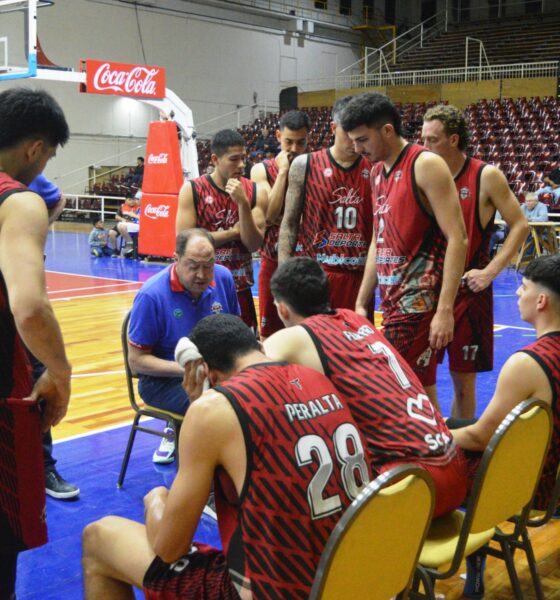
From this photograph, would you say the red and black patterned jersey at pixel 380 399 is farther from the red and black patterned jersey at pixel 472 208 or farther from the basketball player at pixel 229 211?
the basketball player at pixel 229 211

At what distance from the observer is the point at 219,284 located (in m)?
4.25

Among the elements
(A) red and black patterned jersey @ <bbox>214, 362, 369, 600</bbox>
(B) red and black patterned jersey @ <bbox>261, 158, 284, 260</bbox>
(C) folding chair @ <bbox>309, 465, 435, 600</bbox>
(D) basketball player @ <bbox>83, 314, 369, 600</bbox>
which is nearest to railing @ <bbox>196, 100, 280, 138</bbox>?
(B) red and black patterned jersey @ <bbox>261, 158, 284, 260</bbox>

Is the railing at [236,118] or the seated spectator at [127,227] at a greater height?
the railing at [236,118]

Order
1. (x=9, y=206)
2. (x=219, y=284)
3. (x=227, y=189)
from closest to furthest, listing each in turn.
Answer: (x=9, y=206)
(x=219, y=284)
(x=227, y=189)

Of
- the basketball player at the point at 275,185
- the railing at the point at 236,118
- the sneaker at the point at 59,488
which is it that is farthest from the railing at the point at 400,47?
the sneaker at the point at 59,488

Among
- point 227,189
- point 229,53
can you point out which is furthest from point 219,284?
point 229,53

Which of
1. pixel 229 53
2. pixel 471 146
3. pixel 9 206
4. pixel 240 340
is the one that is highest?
pixel 229 53

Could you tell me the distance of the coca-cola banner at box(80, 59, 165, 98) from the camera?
41.2ft

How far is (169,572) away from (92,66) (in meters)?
11.5

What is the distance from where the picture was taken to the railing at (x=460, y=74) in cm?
2386

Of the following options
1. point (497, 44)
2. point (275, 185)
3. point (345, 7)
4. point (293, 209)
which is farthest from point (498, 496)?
point (345, 7)

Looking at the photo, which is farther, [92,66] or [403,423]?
[92,66]

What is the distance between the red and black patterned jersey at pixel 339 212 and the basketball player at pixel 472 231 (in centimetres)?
44

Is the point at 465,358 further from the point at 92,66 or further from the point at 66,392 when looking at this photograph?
the point at 92,66
